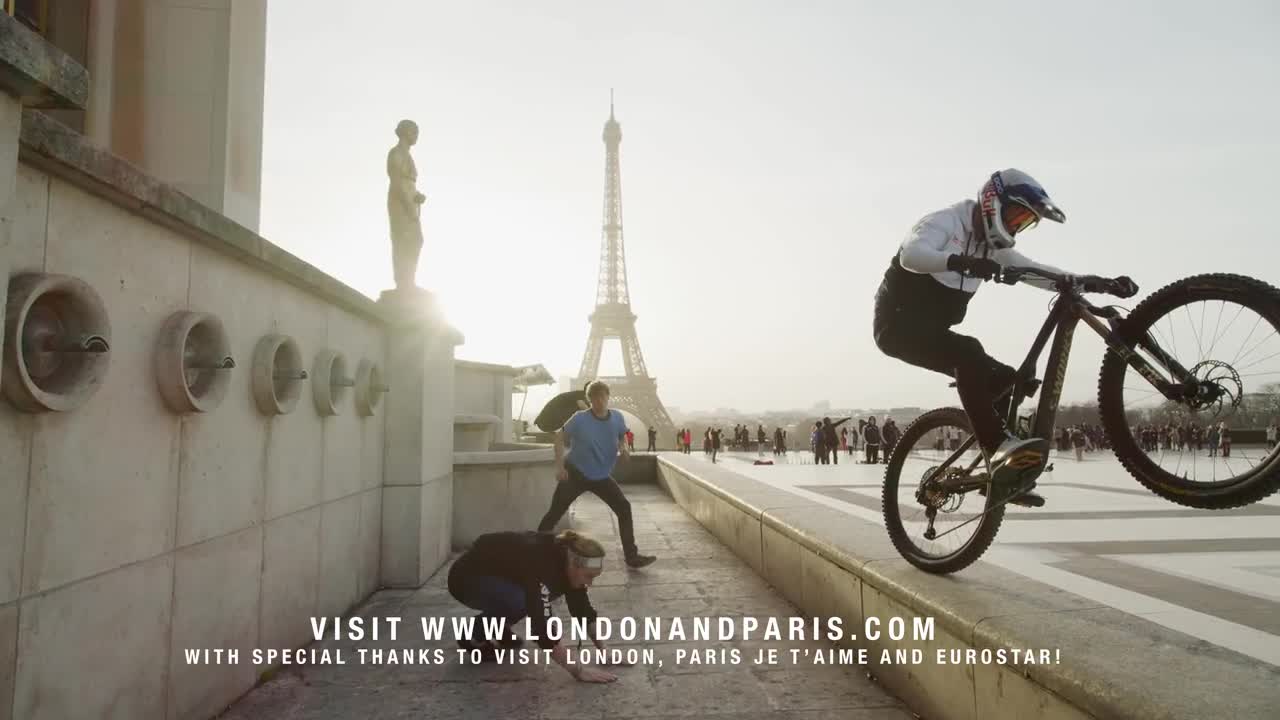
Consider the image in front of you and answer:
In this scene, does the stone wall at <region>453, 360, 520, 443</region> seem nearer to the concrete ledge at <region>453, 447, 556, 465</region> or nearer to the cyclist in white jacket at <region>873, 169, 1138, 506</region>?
the concrete ledge at <region>453, 447, 556, 465</region>

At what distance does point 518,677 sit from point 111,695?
1.87 metres

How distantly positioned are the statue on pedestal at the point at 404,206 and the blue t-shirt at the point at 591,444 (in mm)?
2023

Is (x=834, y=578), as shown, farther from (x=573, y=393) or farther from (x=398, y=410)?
(x=573, y=393)

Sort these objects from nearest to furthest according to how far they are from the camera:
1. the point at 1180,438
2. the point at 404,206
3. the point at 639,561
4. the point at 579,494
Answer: the point at 1180,438, the point at 579,494, the point at 639,561, the point at 404,206

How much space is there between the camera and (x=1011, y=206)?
10.2ft

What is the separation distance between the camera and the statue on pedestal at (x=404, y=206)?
6.61 meters

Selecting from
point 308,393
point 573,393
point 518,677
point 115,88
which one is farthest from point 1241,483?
point 115,88

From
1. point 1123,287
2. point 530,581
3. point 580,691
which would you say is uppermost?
point 1123,287

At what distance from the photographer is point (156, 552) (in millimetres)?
2865

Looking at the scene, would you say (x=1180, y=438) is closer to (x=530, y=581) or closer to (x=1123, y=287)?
(x=1123, y=287)

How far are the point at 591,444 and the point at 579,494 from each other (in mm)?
452

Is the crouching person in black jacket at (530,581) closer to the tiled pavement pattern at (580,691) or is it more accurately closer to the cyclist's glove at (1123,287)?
the tiled pavement pattern at (580,691)

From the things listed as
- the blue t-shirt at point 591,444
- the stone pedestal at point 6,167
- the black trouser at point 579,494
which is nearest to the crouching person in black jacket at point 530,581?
the black trouser at point 579,494

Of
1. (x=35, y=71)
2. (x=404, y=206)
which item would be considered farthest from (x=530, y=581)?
(x=404, y=206)
